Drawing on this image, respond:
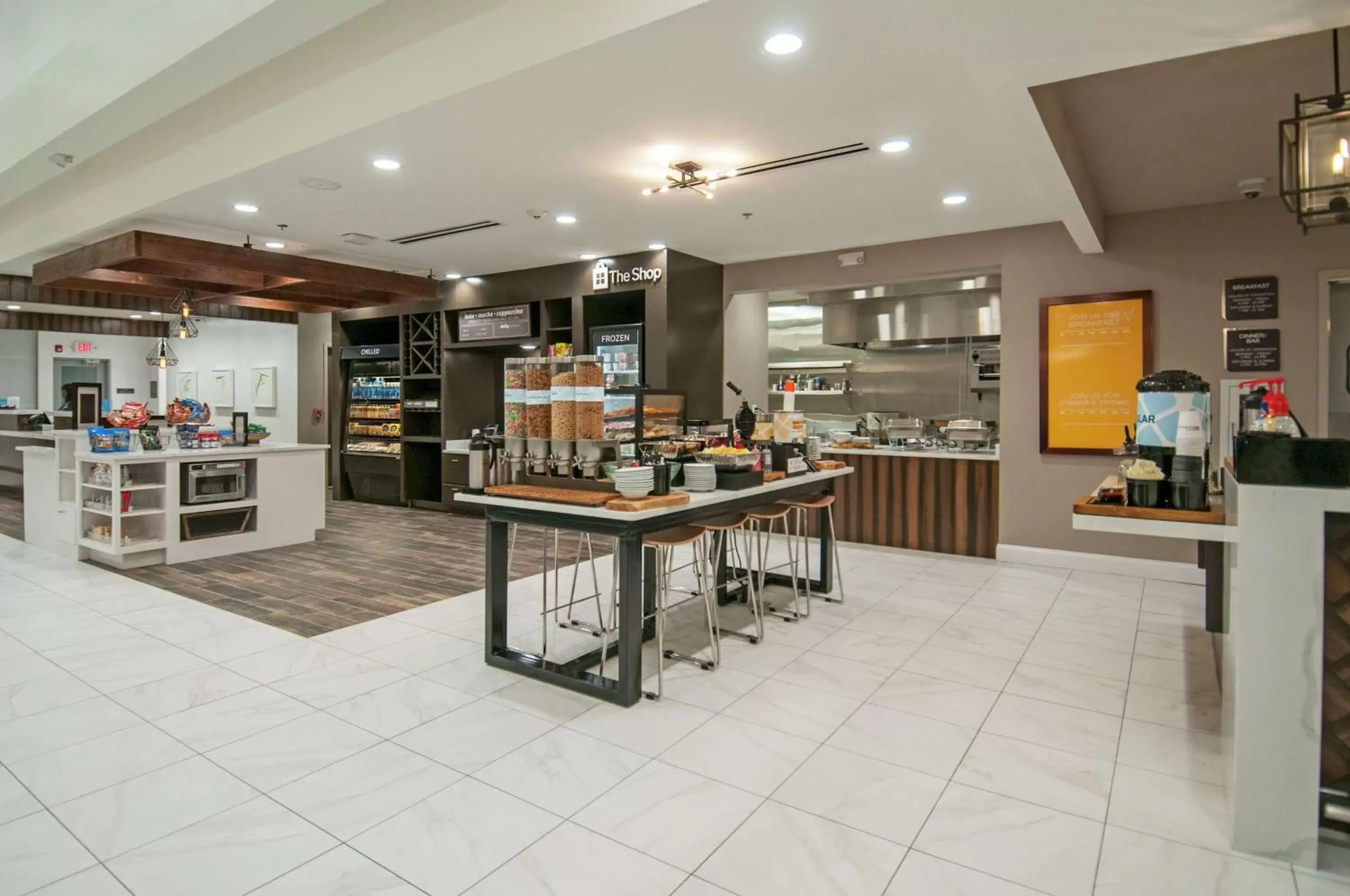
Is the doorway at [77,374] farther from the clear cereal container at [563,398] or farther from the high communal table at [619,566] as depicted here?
the clear cereal container at [563,398]

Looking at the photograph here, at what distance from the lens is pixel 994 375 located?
26.7ft

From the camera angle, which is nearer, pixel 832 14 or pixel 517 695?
pixel 832 14

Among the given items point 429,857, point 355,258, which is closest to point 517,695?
point 429,857

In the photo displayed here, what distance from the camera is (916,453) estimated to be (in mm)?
6672

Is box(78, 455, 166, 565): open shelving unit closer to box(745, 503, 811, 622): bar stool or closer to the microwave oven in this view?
the microwave oven

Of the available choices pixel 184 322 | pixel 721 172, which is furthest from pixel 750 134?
pixel 184 322

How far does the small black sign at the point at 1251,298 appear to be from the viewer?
5191mm

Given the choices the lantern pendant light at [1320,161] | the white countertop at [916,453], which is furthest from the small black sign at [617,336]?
the lantern pendant light at [1320,161]

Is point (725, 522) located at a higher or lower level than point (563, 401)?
lower

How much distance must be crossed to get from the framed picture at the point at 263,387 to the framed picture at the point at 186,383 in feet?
6.21

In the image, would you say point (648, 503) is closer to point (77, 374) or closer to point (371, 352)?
point (371, 352)

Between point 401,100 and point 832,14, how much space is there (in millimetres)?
2197

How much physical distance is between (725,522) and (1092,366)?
3761mm

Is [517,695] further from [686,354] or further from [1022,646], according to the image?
[686,354]
